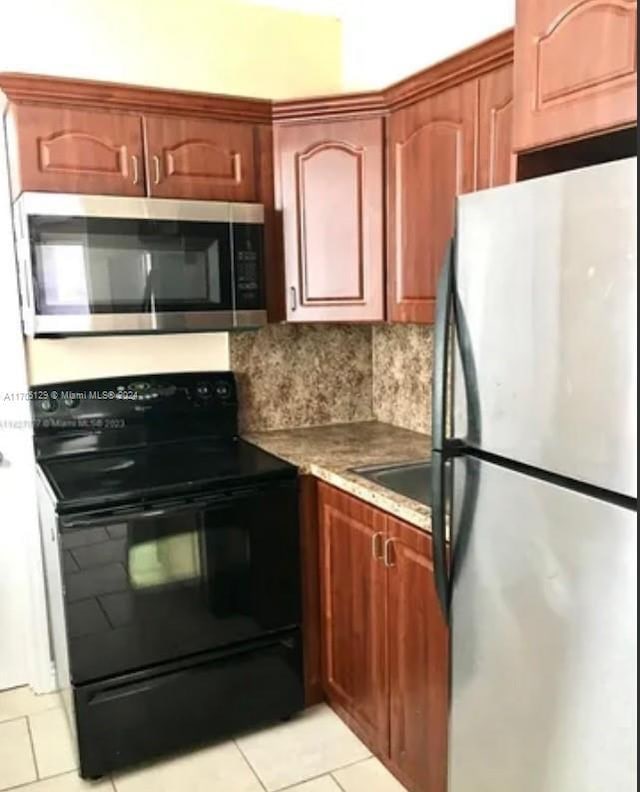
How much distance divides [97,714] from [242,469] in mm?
842

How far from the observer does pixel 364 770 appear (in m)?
2.17

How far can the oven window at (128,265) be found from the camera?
2.11 meters

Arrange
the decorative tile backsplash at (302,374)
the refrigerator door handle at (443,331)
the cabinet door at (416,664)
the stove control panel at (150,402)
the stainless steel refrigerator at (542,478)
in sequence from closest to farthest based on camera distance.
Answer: the stainless steel refrigerator at (542,478) → the refrigerator door handle at (443,331) → the cabinet door at (416,664) → the stove control panel at (150,402) → the decorative tile backsplash at (302,374)

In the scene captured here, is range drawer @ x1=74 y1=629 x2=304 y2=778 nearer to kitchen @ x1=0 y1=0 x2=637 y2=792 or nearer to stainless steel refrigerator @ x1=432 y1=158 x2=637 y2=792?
kitchen @ x1=0 y1=0 x2=637 y2=792

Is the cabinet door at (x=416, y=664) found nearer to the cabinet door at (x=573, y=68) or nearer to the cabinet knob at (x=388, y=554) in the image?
the cabinet knob at (x=388, y=554)

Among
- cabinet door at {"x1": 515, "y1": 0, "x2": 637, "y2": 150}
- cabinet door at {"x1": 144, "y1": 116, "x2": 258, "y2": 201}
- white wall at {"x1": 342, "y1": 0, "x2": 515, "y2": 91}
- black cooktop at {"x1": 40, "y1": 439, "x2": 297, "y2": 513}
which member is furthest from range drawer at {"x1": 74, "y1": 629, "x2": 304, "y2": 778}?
white wall at {"x1": 342, "y1": 0, "x2": 515, "y2": 91}

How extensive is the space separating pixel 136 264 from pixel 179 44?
943mm

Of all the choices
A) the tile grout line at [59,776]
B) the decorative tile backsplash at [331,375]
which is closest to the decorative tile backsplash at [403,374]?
the decorative tile backsplash at [331,375]

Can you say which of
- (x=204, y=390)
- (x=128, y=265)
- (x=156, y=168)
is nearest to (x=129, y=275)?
(x=128, y=265)

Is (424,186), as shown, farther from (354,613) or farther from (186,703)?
(186,703)

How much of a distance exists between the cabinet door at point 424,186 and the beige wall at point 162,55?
700mm

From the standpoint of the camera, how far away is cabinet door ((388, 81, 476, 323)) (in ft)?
6.57

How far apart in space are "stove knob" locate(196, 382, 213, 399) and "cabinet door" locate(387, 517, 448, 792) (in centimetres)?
102

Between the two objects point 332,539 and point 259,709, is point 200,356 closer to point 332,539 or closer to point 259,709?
point 332,539
